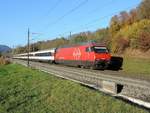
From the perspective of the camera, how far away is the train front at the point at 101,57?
38562 mm

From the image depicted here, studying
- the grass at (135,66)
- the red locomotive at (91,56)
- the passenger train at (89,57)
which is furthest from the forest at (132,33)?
the grass at (135,66)

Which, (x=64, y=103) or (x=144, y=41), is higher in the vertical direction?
(x=144, y=41)

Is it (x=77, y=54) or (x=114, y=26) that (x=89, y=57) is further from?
(x=114, y=26)

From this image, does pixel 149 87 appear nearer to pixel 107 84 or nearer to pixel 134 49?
pixel 107 84

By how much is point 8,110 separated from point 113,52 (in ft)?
174

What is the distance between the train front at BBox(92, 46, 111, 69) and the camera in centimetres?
3856

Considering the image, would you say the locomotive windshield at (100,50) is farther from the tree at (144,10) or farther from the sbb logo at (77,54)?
the tree at (144,10)

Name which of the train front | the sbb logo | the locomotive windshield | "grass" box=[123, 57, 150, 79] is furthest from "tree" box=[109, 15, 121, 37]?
the train front

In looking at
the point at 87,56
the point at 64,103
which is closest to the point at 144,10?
the point at 87,56

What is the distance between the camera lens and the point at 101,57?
3912cm

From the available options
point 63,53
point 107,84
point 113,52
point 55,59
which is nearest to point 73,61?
point 63,53

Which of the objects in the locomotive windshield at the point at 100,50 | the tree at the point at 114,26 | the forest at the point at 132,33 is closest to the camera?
the locomotive windshield at the point at 100,50

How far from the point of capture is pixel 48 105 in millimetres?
13047

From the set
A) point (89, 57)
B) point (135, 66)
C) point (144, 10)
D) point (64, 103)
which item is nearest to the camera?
point (64, 103)
